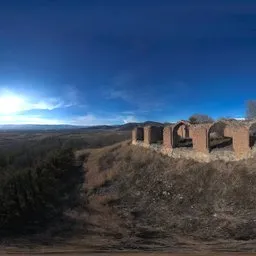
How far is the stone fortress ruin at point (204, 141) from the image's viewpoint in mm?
30859

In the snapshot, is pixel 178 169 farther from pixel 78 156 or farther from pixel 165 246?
pixel 78 156

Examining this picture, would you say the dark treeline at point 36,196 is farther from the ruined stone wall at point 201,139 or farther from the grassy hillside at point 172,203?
the ruined stone wall at point 201,139

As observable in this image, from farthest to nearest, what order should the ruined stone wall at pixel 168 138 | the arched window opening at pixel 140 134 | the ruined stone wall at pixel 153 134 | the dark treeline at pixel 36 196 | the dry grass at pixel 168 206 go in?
the arched window opening at pixel 140 134, the ruined stone wall at pixel 153 134, the ruined stone wall at pixel 168 138, the dark treeline at pixel 36 196, the dry grass at pixel 168 206

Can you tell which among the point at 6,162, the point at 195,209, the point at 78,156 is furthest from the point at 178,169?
the point at 6,162

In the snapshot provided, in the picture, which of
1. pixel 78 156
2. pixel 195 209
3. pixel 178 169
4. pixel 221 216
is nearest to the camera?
pixel 221 216

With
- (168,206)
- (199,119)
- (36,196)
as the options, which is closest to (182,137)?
(168,206)

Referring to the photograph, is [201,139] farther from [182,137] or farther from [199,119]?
[199,119]

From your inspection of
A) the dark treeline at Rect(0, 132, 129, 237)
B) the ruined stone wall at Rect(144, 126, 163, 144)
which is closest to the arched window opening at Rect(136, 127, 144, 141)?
the ruined stone wall at Rect(144, 126, 163, 144)

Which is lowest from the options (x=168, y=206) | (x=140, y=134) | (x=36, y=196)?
(x=168, y=206)

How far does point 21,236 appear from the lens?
26781 mm

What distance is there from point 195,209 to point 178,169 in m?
6.20

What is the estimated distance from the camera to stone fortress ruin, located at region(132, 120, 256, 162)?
30.9 metres

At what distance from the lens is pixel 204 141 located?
110 feet

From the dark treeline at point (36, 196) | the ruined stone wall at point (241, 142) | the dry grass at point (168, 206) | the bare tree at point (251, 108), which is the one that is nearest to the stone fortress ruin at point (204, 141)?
the ruined stone wall at point (241, 142)
